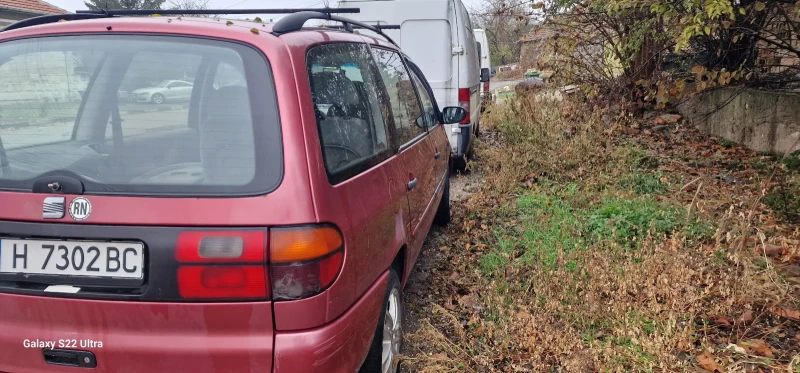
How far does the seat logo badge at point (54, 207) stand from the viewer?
180 cm

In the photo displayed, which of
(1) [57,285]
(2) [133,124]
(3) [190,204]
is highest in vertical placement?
(2) [133,124]

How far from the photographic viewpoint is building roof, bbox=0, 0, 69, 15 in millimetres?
19725

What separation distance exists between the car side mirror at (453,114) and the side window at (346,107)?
1.84 metres

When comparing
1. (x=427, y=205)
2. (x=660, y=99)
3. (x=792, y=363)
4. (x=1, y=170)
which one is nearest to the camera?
(x=1, y=170)

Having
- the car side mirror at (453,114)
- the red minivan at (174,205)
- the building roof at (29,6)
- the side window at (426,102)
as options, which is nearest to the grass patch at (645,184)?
the car side mirror at (453,114)

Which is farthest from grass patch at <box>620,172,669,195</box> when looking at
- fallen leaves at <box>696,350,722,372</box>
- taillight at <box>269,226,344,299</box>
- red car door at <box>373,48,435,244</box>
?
taillight at <box>269,226,344,299</box>

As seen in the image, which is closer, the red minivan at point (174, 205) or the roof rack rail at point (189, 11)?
the red minivan at point (174, 205)

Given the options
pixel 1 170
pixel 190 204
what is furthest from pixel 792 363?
pixel 1 170

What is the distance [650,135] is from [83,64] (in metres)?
8.49

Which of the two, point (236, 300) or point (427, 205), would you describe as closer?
point (236, 300)

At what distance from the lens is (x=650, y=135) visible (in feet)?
28.8

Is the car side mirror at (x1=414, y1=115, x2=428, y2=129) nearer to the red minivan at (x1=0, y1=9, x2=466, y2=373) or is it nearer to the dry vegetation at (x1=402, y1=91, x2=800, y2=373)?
the dry vegetation at (x1=402, y1=91, x2=800, y2=373)

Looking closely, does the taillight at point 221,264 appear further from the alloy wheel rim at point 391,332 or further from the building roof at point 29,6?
the building roof at point 29,6

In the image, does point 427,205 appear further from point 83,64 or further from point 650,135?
point 650,135
